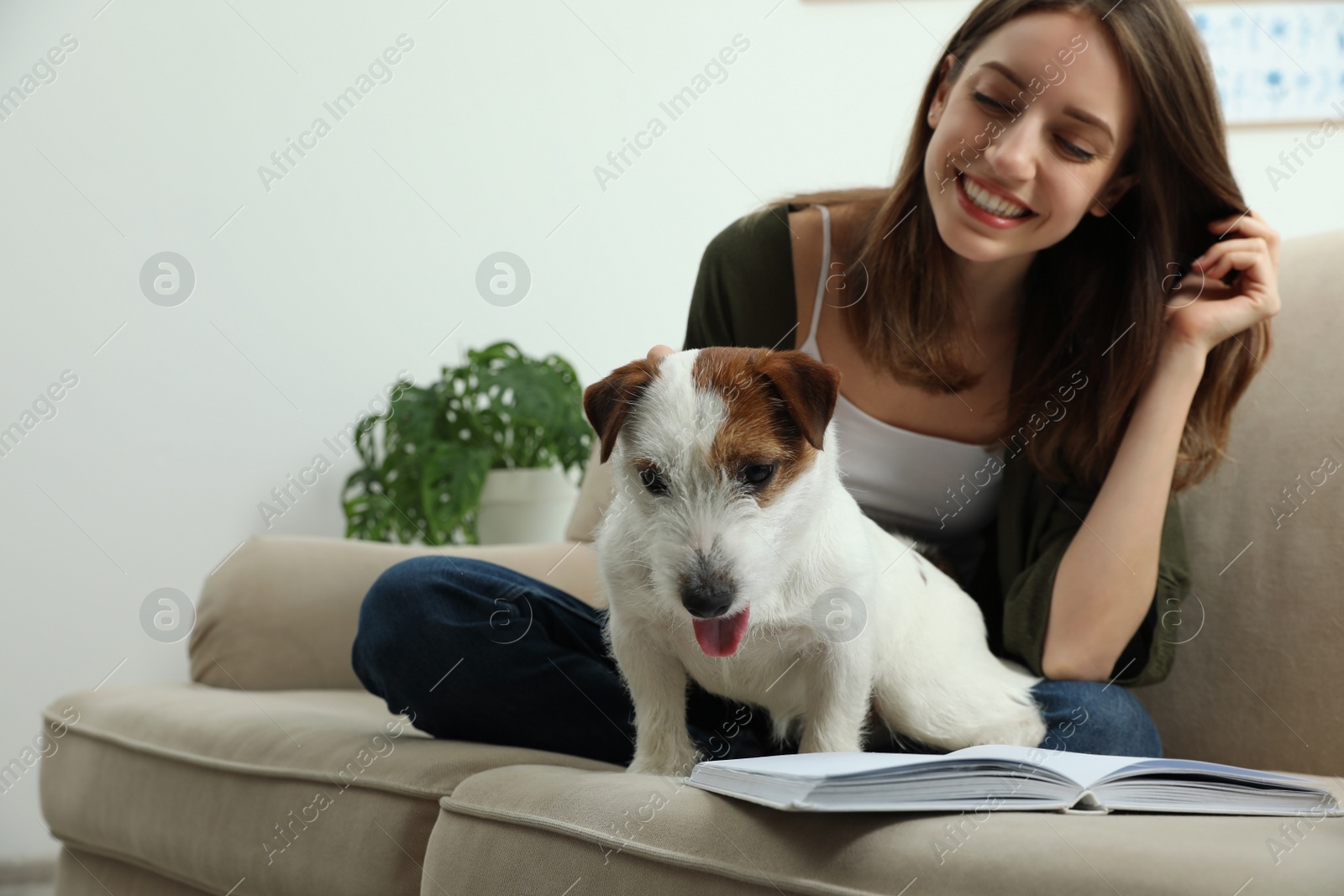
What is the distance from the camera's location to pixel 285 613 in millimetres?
2047

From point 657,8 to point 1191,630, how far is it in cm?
252

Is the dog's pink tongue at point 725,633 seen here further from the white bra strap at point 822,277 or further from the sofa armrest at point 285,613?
the sofa armrest at point 285,613

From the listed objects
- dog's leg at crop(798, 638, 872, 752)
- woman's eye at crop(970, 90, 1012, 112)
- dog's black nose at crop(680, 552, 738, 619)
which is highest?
woman's eye at crop(970, 90, 1012, 112)

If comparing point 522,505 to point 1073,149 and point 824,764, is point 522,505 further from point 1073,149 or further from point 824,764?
point 824,764

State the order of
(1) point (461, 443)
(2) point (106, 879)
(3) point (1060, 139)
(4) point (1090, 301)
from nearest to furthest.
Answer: (3) point (1060, 139) < (4) point (1090, 301) < (2) point (106, 879) < (1) point (461, 443)

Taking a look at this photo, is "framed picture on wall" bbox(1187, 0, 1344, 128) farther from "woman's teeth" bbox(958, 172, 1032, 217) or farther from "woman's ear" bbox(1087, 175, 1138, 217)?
"woman's teeth" bbox(958, 172, 1032, 217)

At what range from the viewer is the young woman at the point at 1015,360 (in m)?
1.45

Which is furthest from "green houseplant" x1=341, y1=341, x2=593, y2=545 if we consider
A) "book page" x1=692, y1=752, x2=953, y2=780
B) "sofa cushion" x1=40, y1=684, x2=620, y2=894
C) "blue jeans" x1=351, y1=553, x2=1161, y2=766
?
"book page" x1=692, y1=752, x2=953, y2=780

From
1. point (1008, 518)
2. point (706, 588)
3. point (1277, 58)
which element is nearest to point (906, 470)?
point (1008, 518)

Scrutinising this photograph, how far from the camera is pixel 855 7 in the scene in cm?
331

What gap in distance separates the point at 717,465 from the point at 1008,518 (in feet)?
2.60

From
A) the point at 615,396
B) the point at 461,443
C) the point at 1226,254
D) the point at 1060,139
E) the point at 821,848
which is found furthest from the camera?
the point at 461,443

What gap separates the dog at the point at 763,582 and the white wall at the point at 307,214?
2.10 m

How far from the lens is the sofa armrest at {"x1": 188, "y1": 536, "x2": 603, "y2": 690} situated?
204 centimetres
